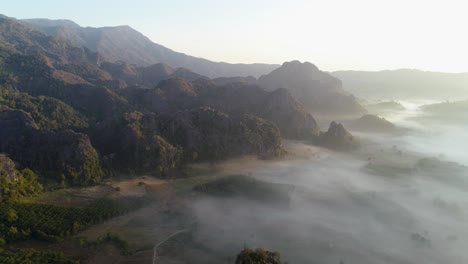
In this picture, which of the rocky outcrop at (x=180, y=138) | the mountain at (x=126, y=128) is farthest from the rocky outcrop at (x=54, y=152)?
the rocky outcrop at (x=180, y=138)

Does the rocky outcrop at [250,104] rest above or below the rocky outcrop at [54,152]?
above

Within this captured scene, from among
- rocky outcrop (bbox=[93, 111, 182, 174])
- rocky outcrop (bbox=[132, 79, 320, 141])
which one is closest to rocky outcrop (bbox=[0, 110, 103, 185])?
rocky outcrop (bbox=[93, 111, 182, 174])

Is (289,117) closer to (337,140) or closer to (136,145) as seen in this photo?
(337,140)

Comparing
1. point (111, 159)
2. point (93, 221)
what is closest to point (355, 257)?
point (93, 221)

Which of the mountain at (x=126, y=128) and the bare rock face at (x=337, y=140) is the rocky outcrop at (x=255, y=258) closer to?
the mountain at (x=126, y=128)

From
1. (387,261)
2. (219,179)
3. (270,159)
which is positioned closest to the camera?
(387,261)

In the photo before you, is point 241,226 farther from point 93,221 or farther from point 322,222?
point 93,221

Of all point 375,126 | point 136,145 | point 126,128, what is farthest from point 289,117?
point 136,145

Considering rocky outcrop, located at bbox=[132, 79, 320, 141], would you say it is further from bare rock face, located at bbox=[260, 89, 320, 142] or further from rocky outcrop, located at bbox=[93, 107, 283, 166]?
rocky outcrop, located at bbox=[93, 107, 283, 166]
